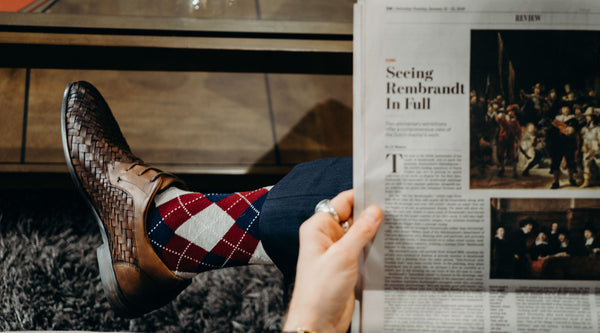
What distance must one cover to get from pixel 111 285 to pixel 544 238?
1.91 feet

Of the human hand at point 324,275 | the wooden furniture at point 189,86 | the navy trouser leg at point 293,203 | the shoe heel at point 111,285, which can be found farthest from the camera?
the wooden furniture at point 189,86

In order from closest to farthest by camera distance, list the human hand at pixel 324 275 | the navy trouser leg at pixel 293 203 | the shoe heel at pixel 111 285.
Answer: the human hand at pixel 324 275
the navy trouser leg at pixel 293 203
the shoe heel at pixel 111 285

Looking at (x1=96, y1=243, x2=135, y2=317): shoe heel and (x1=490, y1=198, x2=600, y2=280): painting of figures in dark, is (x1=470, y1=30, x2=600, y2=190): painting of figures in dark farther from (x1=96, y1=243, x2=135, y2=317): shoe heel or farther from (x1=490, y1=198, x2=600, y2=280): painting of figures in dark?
(x1=96, y1=243, x2=135, y2=317): shoe heel

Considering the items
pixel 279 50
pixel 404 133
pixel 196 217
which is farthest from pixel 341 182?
pixel 279 50

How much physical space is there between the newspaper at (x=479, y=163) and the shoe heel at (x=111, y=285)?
38 cm

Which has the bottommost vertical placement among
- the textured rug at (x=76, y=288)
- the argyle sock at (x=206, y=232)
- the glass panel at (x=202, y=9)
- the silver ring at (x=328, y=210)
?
the textured rug at (x=76, y=288)

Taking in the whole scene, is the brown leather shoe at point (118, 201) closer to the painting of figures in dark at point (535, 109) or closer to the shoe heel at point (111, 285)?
the shoe heel at point (111, 285)

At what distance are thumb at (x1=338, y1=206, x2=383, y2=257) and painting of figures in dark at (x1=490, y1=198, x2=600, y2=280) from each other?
0.13 meters

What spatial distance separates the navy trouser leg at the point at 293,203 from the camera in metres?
0.45

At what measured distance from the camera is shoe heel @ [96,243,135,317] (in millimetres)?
564

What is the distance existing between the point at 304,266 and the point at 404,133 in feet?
0.54

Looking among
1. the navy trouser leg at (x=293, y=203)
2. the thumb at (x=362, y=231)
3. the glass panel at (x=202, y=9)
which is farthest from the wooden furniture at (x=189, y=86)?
the thumb at (x=362, y=231)

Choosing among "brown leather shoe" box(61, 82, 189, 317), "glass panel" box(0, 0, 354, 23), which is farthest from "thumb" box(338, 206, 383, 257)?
"glass panel" box(0, 0, 354, 23)

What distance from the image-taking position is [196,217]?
549mm
